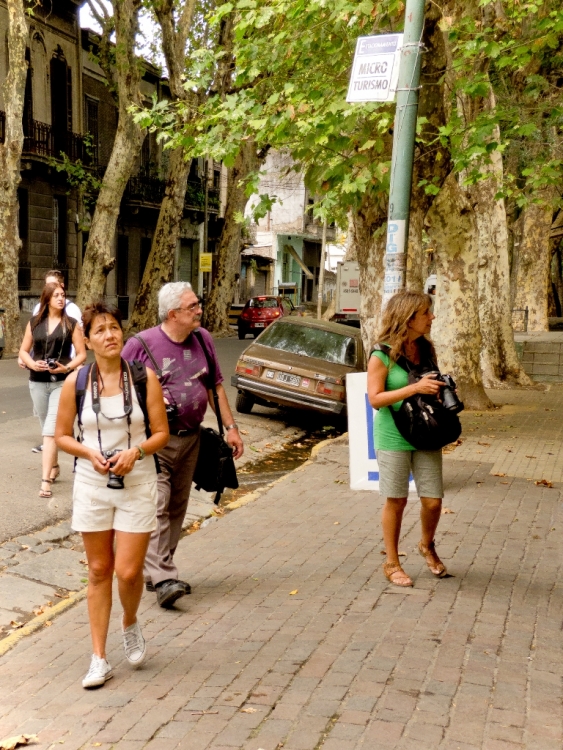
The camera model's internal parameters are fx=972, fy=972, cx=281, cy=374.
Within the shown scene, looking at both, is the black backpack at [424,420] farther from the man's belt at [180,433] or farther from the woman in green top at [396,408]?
the man's belt at [180,433]

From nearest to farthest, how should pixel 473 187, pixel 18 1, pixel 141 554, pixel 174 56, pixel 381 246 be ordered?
pixel 141 554 → pixel 381 246 → pixel 473 187 → pixel 18 1 → pixel 174 56

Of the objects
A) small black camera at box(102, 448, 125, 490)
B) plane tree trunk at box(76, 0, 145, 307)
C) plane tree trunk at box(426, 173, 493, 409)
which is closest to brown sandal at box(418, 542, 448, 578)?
small black camera at box(102, 448, 125, 490)

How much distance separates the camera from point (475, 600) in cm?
532

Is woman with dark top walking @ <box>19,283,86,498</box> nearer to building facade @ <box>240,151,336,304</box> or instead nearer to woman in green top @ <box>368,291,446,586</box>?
woman in green top @ <box>368,291,446,586</box>

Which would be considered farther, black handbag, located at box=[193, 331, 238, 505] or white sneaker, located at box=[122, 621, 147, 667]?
black handbag, located at box=[193, 331, 238, 505]

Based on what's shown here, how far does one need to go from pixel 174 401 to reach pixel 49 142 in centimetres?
2840

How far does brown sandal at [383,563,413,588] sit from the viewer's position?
18.2 ft

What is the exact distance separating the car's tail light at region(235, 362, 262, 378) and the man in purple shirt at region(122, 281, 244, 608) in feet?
26.2

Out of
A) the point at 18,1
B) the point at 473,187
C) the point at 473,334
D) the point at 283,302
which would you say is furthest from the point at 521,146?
the point at 283,302

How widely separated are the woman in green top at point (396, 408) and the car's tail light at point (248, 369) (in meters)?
7.90

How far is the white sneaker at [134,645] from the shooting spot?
14.3 ft

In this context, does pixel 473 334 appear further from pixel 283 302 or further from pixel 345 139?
pixel 283 302

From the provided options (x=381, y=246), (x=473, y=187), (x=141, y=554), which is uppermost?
(x=473, y=187)

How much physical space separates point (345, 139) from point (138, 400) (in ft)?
21.0
